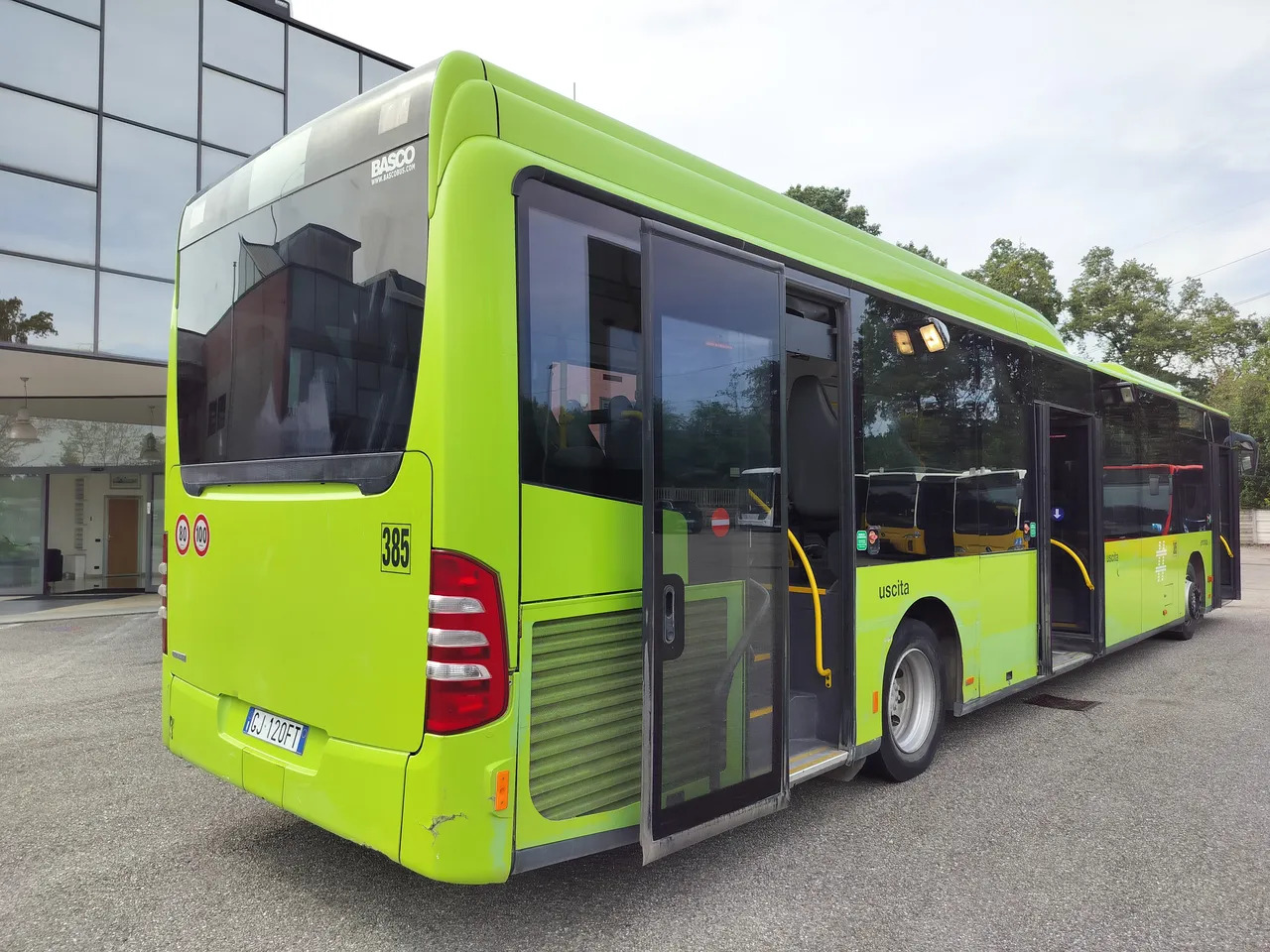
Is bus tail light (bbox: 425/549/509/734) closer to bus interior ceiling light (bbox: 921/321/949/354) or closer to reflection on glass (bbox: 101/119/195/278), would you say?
bus interior ceiling light (bbox: 921/321/949/354)

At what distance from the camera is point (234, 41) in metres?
15.3

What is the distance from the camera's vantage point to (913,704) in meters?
5.27

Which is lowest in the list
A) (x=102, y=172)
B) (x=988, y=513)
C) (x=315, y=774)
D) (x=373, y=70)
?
(x=315, y=774)

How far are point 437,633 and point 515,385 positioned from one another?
884 millimetres

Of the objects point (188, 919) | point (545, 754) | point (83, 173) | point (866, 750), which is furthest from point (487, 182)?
point (83, 173)

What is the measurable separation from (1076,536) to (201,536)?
6997 millimetres

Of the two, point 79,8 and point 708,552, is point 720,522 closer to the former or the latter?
point 708,552

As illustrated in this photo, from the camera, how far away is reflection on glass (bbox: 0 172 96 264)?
41.4ft

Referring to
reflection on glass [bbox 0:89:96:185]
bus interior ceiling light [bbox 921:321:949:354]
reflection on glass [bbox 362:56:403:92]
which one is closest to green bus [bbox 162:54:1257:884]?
bus interior ceiling light [bbox 921:321:949:354]

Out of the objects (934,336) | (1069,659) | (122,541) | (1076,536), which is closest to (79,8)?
(122,541)

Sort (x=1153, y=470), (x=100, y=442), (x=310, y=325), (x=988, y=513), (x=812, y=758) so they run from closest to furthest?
(x=310, y=325)
(x=812, y=758)
(x=988, y=513)
(x=1153, y=470)
(x=100, y=442)

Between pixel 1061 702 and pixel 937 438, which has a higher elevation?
pixel 937 438

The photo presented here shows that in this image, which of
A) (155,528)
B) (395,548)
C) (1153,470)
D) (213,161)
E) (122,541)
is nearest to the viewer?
(395,548)

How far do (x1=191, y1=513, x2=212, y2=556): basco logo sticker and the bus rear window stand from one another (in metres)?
0.29
